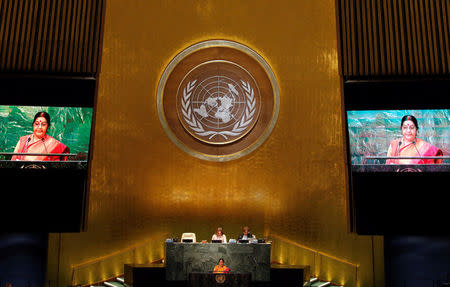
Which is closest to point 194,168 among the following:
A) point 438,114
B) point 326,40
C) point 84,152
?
point 84,152

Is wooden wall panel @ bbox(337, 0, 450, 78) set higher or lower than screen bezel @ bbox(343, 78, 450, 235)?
higher

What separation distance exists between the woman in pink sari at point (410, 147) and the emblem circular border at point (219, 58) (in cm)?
259

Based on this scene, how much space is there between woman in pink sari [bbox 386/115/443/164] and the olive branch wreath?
3.09m

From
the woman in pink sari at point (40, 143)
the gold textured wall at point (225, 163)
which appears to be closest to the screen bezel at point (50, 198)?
the woman in pink sari at point (40, 143)

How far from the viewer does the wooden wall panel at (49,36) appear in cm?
773

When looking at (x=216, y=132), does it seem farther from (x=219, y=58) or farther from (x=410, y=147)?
(x=410, y=147)

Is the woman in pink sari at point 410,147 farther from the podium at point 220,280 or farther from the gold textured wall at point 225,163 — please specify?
the podium at point 220,280

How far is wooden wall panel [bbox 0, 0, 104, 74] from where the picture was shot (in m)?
7.73

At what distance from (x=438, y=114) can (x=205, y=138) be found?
4963 millimetres

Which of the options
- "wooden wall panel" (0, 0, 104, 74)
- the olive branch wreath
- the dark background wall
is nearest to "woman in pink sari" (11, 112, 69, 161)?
"wooden wall panel" (0, 0, 104, 74)

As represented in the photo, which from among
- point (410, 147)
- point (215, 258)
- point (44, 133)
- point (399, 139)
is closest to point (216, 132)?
point (215, 258)

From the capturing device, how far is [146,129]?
8414 mm

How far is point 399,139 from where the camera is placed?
7.95 meters

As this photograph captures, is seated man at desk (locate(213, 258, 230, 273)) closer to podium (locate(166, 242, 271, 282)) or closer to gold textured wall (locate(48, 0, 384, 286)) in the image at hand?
podium (locate(166, 242, 271, 282))
